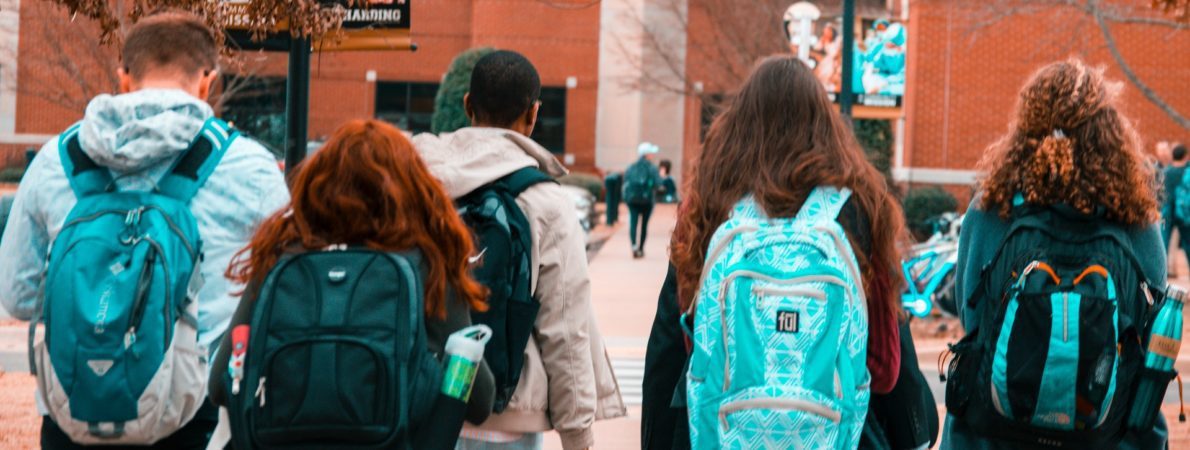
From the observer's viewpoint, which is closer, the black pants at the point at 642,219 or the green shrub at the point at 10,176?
the black pants at the point at 642,219

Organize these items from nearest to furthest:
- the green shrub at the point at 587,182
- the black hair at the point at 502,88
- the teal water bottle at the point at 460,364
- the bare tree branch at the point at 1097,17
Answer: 1. the teal water bottle at the point at 460,364
2. the black hair at the point at 502,88
3. the bare tree branch at the point at 1097,17
4. the green shrub at the point at 587,182

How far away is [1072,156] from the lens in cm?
437

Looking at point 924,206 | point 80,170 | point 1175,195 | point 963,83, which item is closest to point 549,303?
point 80,170

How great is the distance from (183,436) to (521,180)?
1109 mm

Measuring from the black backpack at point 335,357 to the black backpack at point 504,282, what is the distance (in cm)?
65

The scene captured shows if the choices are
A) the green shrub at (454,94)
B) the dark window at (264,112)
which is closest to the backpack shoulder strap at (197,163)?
the green shrub at (454,94)

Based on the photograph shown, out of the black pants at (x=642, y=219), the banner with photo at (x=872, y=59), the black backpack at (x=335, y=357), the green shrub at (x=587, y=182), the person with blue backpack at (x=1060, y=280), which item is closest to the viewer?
the black backpack at (x=335, y=357)

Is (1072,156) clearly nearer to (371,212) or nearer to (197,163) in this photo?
(371,212)

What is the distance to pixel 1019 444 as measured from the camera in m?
4.35

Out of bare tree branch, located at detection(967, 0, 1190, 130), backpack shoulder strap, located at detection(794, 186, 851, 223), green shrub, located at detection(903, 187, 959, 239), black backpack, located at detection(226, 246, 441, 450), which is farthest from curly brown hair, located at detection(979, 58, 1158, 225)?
green shrub, located at detection(903, 187, 959, 239)

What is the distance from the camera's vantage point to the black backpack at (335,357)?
10.9ft

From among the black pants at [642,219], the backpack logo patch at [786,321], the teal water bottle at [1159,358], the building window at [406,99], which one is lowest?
the black pants at [642,219]

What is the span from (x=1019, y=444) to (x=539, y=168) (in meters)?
1.54

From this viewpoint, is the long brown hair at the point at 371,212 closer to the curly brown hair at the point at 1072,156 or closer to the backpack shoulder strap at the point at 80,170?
the backpack shoulder strap at the point at 80,170
